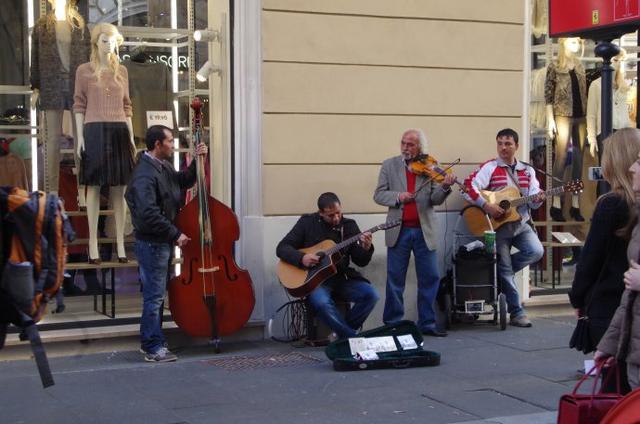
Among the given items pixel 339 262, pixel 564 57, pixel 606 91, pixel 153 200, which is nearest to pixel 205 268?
pixel 153 200

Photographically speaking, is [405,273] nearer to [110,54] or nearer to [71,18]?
[110,54]

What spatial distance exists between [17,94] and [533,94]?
17.0ft

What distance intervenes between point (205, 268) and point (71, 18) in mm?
2502

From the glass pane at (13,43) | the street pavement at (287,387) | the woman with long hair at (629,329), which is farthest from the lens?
the glass pane at (13,43)

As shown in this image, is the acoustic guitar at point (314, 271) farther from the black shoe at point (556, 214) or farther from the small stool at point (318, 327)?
the black shoe at point (556, 214)

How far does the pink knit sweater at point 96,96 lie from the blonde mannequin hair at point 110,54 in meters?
0.04

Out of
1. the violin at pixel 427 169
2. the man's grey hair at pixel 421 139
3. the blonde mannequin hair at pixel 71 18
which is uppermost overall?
the blonde mannequin hair at pixel 71 18

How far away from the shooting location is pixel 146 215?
7.95 meters

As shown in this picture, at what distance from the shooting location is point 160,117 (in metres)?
9.23

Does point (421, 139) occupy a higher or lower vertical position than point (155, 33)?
lower

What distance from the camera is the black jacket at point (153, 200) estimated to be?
26.1 ft

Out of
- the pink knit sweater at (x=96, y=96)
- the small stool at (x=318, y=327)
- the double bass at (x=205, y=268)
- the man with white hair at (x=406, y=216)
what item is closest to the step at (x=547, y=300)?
the man with white hair at (x=406, y=216)

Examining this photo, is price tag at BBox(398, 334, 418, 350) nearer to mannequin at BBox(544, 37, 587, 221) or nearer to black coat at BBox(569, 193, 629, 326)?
black coat at BBox(569, 193, 629, 326)

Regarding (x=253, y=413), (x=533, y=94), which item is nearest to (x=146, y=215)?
(x=253, y=413)
